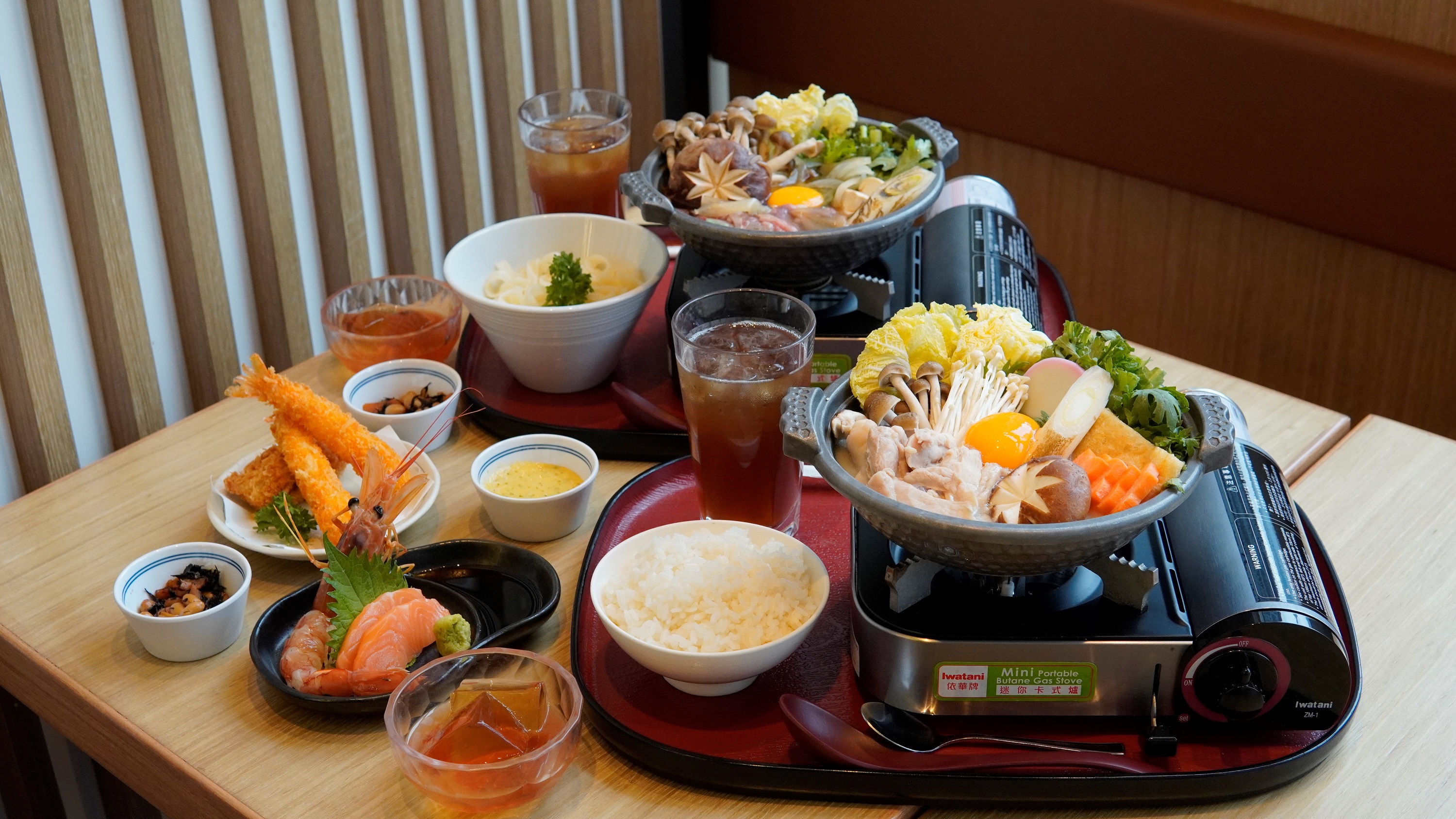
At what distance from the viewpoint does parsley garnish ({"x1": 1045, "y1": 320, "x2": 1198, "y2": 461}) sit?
1.17 metres

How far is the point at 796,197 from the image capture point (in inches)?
70.4

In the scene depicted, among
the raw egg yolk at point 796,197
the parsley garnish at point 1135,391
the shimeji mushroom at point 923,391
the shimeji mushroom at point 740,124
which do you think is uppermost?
the shimeji mushroom at point 740,124

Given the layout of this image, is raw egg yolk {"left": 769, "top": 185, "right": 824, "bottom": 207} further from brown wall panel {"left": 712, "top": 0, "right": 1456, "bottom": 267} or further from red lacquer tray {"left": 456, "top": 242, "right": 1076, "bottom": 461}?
brown wall panel {"left": 712, "top": 0, "right": 1456, "bottom": 267}

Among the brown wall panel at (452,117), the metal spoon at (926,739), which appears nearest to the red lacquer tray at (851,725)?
the metal spoon at (926,739)

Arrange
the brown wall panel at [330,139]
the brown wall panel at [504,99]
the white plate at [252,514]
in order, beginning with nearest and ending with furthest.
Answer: the white plate at [252,514] < the brown wall panel at [330,139] < the brown wall panel at [504,99]

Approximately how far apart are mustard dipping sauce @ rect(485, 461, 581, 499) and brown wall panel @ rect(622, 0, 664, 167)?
1916mm

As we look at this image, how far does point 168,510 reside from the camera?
5.26 ft

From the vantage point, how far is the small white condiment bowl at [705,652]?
116 centimetres

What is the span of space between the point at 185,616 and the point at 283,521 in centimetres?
20

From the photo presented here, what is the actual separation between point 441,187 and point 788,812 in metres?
2.17

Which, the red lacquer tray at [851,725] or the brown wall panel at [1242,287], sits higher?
the red lacquer tray at [851,725]

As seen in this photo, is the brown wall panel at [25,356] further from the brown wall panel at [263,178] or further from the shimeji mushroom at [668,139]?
the shimeji mushroom at [668,139]

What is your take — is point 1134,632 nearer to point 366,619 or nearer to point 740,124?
point 366,619

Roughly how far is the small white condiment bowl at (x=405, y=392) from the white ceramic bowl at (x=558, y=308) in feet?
0.34
